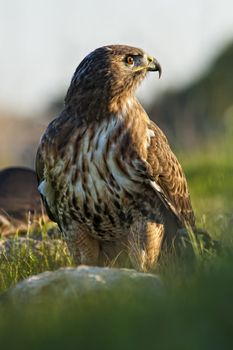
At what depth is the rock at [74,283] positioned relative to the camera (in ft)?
17.3

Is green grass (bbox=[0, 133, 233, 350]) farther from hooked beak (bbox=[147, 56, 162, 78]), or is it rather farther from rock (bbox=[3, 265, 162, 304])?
hooked beak (bbox=[147, 56, 162, 78])

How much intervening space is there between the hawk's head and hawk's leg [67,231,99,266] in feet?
2.92

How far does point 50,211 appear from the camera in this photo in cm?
748

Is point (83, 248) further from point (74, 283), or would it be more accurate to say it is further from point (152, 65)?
point (74, 283)

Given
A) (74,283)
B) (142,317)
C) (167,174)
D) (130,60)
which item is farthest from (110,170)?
(142,317)

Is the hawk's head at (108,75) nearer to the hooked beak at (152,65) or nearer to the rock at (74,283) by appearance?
the hooked beak at (152,65)

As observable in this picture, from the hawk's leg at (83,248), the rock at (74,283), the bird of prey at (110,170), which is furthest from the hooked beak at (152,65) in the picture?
the rock at (74,283)

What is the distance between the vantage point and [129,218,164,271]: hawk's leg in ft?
23.2

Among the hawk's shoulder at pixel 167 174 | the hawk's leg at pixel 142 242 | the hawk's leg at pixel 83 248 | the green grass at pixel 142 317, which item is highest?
the green grass at pixel 142 317

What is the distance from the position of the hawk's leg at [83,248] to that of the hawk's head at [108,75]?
889 mm

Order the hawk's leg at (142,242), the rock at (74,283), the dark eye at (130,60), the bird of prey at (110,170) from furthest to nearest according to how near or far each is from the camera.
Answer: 1. the dark eye at (130,60)
2. the hawk's leg at (142,242)
3. the bird of prey at (110,170)
4. the rock at (74,283)

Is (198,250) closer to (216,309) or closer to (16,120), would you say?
(216,309)

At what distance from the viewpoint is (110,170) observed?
22.6ft

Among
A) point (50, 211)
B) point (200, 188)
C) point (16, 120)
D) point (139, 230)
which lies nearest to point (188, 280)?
point (139, 230)
